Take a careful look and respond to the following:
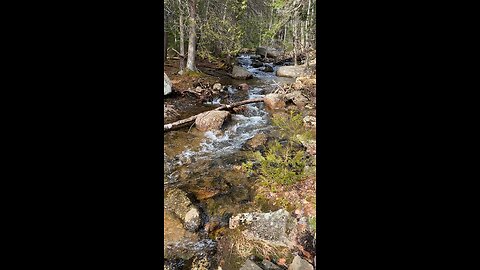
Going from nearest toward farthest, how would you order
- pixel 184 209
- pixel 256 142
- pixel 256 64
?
pixel 184 209 < pixel 256 142 < pixel 256 64

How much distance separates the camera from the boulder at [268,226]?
2.51m

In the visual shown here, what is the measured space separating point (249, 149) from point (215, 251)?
1769 millimetres

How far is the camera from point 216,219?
2816 millimetres

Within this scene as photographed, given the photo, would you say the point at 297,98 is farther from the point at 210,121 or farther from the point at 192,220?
the point at 192,220

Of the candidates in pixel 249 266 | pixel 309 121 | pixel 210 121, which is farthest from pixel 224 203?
pixel 210 121

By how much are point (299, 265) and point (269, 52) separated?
7624mm

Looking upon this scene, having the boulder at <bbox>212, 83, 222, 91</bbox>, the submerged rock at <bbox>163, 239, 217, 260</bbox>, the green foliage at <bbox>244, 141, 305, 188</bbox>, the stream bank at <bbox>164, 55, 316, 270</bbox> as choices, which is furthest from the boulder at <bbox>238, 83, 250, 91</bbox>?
the submerged rock at <bbox>163, 239, 217, 260</bbox>

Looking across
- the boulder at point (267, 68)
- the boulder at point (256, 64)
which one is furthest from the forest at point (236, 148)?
the boulder at point (256, 64)

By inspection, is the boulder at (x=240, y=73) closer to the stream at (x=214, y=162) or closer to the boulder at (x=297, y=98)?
the stream at (x=214, y=162)

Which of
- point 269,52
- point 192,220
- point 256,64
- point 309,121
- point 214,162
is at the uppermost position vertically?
point 269,52

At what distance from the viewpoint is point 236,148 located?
13.5ft
